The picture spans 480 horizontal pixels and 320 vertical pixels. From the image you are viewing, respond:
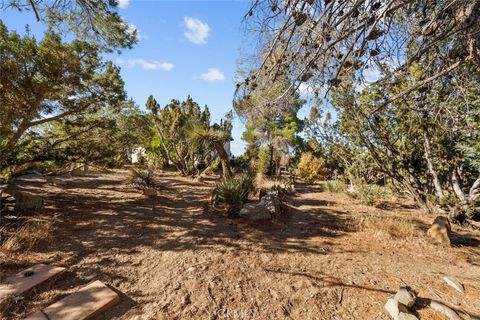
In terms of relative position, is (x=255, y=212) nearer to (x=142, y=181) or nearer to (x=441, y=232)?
(x=441, y=232)

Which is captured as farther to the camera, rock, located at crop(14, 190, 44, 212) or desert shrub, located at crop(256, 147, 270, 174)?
desert shrub, located at crop(256, 147, 270, 174)

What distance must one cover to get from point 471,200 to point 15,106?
945 centimetres

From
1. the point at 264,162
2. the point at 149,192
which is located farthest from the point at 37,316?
the point at 264,162

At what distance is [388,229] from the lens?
483 centimetres

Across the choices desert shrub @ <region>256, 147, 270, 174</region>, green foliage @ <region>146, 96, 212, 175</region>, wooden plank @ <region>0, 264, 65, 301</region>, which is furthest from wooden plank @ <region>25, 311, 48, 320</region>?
desert shrub @ <region>256, 147, 270, 174</region>

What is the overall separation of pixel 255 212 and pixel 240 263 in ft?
7.06

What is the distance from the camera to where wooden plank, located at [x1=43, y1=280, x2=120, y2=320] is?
7.13 feet

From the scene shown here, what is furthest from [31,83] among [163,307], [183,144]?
[183,144]

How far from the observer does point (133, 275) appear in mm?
2926

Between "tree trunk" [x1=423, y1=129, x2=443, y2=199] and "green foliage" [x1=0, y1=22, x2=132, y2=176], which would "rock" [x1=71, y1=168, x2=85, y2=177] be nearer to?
"green foliage" [x1=0, y1=22, x2=132, y2=176]

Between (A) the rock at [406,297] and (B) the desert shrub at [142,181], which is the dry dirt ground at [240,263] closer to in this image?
(A) the rock at [406,297]

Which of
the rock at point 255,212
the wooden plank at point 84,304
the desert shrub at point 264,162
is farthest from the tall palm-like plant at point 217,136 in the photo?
the wooden plank at point 84,304

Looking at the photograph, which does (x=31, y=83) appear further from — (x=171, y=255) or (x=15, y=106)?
(x=171, y=255)

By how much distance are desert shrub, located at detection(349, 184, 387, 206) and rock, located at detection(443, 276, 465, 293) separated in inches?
181
